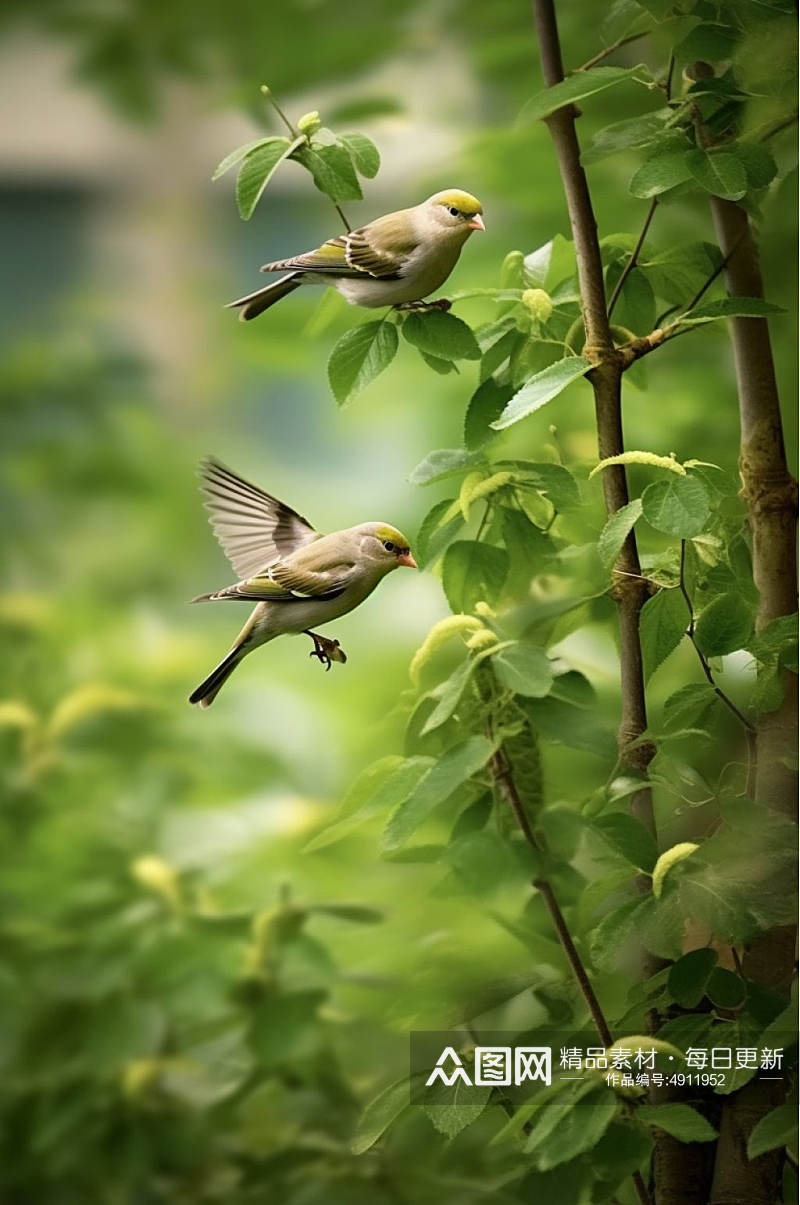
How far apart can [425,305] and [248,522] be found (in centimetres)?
16

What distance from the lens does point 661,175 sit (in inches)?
26.5

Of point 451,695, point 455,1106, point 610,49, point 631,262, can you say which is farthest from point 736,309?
point 455,1106

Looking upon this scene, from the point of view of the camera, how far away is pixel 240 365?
764mm

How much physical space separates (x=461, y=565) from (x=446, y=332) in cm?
13

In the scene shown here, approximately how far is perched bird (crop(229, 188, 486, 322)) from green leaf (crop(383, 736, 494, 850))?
26cm

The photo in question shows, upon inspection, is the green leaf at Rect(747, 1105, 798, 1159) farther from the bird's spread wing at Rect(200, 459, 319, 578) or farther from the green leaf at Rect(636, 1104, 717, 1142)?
the bird's spread wing at Rect(200, 459, 319, 578)

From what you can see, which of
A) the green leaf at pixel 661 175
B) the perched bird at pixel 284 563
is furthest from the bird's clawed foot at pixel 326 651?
the green leaf at pixel 661 175

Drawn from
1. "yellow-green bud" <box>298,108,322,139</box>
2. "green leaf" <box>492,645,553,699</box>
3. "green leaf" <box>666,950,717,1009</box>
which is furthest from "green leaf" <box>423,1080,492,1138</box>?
"yellow-green bud" <box>298,108,322,139</box>

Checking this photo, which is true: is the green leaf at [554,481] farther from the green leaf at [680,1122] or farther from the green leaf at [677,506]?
the green leaf at [680,1122]

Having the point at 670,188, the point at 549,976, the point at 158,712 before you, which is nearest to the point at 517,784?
the point at 549,976

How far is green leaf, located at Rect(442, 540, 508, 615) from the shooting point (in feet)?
2.34

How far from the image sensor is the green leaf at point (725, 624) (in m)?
0.70

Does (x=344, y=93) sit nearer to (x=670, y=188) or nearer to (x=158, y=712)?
(x=670, y=188)

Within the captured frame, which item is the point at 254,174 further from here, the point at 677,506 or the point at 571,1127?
the point at 571,1127
